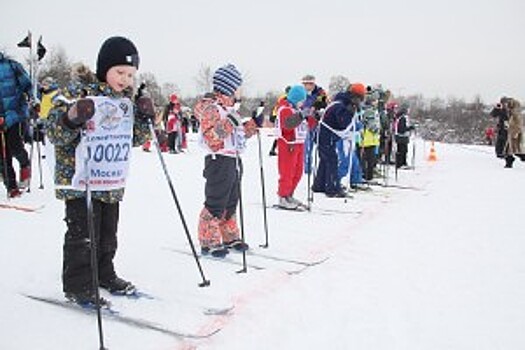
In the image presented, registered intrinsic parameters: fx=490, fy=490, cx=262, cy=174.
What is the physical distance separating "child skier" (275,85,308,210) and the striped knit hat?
6.95 ft

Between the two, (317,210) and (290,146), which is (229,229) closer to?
(290,146)

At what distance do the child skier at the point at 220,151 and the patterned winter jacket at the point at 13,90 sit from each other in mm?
3575

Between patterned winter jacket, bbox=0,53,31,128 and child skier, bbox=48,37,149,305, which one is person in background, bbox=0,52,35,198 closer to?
patterned winter jacket, bbox=0,53,31,128

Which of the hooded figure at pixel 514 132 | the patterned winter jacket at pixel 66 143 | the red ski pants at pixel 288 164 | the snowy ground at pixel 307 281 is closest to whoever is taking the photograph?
the patterned winter jacket at pixel 66 143

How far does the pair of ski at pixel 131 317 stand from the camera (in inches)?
125

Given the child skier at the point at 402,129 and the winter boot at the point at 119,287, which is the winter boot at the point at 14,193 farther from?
the child skier at the point at 402,129

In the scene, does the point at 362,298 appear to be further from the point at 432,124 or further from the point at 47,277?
the point at 432,124

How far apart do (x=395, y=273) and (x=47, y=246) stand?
3.42m

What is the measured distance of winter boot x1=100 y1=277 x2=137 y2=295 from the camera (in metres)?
3.74

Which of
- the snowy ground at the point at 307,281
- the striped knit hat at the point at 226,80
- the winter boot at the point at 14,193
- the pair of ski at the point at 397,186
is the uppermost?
the striped knit hat at the point at 226,80

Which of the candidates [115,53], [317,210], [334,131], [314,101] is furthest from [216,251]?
[314,101]

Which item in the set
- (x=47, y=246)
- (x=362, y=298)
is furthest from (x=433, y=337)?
(x=47, y=246)

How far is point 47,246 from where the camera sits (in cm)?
491

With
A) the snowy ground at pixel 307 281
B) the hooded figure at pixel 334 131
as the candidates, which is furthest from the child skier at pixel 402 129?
the snowy ground at pixel 307 281
